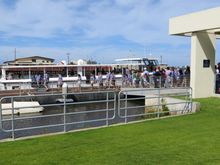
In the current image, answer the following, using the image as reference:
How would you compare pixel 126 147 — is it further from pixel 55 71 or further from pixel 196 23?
pixel 55 71

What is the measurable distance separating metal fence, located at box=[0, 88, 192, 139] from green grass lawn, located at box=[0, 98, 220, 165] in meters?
0.87

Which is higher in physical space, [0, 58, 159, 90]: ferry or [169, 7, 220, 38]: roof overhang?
[169, 7, 220, 38]: roof overhang

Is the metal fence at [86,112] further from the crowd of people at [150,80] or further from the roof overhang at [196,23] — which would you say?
the roof overhang at [196,23]

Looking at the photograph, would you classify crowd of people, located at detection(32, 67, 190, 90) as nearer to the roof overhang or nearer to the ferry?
the ferry

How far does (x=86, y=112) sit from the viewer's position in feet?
36.0

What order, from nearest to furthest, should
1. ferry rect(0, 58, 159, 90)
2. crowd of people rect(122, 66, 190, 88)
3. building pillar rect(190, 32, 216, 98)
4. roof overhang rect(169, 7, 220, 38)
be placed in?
1. roof overhang rect(169, 7, 220, 38)
2. building pillar rect(190, 32, 216, 98)
3. crowd of people rect(122, 66, 190, 88)
4. ferry rect(0, 58, 159, 90)

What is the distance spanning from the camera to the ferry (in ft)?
112

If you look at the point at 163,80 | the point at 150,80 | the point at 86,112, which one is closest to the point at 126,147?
the point at 86,112

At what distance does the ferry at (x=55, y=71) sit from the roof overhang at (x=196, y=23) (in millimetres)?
15508

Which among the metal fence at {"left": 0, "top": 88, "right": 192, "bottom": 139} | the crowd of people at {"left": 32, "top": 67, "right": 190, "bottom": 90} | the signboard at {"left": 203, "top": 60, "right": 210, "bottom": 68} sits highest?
the signboard at {"left": 203, "top": 60, "right": 210, "bottom": 68}

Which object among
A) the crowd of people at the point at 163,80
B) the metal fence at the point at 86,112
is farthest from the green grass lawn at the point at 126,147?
the crowd of people at the point at 163,80

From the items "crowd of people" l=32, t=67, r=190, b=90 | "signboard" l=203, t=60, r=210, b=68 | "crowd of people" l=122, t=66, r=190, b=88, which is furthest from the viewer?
"crowd of people" l=32, t=67, r=190, b=90

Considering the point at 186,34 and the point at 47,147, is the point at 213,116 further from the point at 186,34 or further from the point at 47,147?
the point at 186,34

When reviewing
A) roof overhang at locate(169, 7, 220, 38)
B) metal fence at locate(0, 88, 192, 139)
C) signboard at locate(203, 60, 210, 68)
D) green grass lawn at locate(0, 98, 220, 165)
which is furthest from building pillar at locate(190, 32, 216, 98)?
green grass lawn at locate(0, 98, 220, 165)
